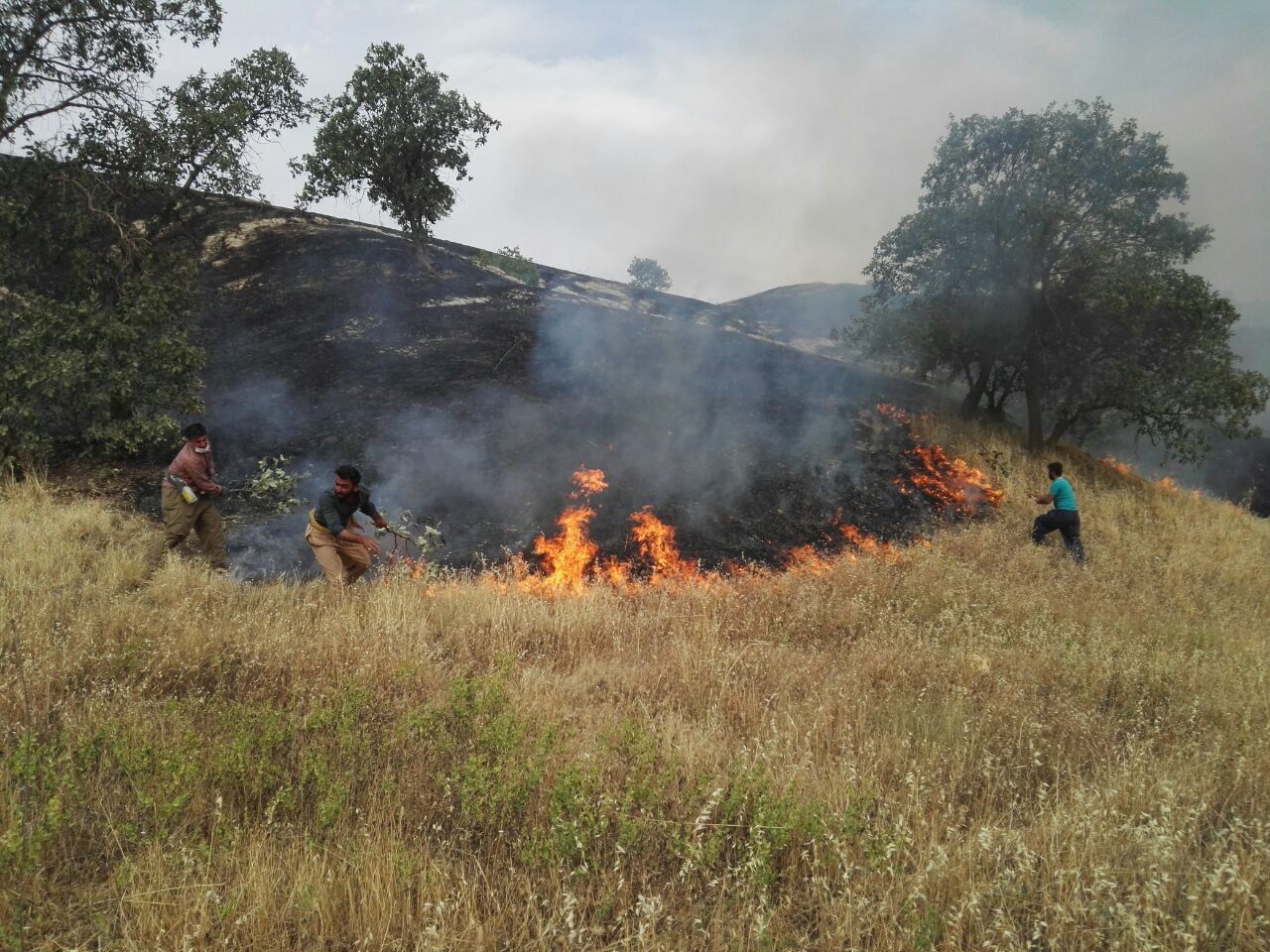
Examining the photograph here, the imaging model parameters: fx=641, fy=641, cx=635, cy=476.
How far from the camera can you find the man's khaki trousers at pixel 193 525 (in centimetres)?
760

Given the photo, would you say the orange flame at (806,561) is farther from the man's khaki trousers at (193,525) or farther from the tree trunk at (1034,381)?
the tree trunk at (1034,381)

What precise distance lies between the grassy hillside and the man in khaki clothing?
1.00 m

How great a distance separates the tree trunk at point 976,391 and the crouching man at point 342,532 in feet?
50.1

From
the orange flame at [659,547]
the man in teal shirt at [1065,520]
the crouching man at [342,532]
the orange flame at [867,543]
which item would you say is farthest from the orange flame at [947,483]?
the crouching man at [342,532]

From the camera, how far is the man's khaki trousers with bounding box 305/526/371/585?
7.23m

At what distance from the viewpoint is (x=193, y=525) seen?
7.84 metres

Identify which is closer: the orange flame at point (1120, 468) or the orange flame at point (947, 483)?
the orange flame at point (947, 483)

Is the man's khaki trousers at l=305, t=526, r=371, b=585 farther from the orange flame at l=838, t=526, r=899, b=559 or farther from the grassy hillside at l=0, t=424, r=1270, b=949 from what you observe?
the orange flame at l=838, t=526, r=899, b=559

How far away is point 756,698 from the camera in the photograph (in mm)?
4602

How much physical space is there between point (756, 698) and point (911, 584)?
4.06 m

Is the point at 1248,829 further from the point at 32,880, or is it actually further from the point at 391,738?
the point at 32,880

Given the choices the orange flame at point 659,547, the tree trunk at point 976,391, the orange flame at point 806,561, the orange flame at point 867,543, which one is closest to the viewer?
the orange flame at point 659,547

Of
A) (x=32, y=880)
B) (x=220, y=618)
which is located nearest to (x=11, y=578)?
(x=220, y=618)

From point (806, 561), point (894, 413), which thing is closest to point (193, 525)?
point (806, 561)
